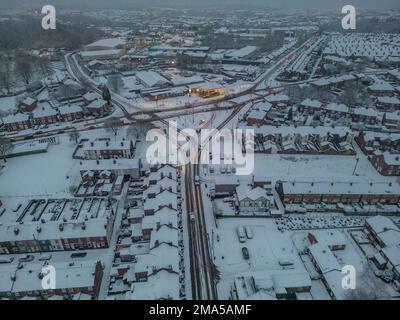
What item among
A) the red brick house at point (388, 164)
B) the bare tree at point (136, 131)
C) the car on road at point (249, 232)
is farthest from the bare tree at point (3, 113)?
the red brick house at point (388, 164)


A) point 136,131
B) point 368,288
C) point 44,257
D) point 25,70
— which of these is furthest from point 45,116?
point 368,288

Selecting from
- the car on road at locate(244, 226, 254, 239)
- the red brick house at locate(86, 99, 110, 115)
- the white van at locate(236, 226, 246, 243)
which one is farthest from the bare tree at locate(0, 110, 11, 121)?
the car on road at locate(244, 226, 254, 239)

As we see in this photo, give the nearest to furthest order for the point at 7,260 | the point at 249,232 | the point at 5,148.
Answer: the point at 7,260, the point at 249,232, the point at 5,148

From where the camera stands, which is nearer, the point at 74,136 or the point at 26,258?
the point at 26,258

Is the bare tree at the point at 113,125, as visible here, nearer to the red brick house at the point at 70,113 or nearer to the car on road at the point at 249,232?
the red brick house at the point at 70,113

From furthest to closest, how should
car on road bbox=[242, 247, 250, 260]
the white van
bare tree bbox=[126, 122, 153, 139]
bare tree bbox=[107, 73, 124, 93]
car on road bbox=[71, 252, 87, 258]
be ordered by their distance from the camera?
bare tree bbox=[107, 73, 124, 93], bare tree bbox=[126, 122, 153, 139], the white van, car on road bbox=[71, 252, 87, 258], car on road bbox=[242, 247, 250, 260]

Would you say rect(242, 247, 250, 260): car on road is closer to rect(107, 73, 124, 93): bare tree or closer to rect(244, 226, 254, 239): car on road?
rect(244, 226, 254, 239): car on road

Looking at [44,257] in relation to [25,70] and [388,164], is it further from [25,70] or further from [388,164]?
[25,70]

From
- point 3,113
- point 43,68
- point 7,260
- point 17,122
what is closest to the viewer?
point 7,260
